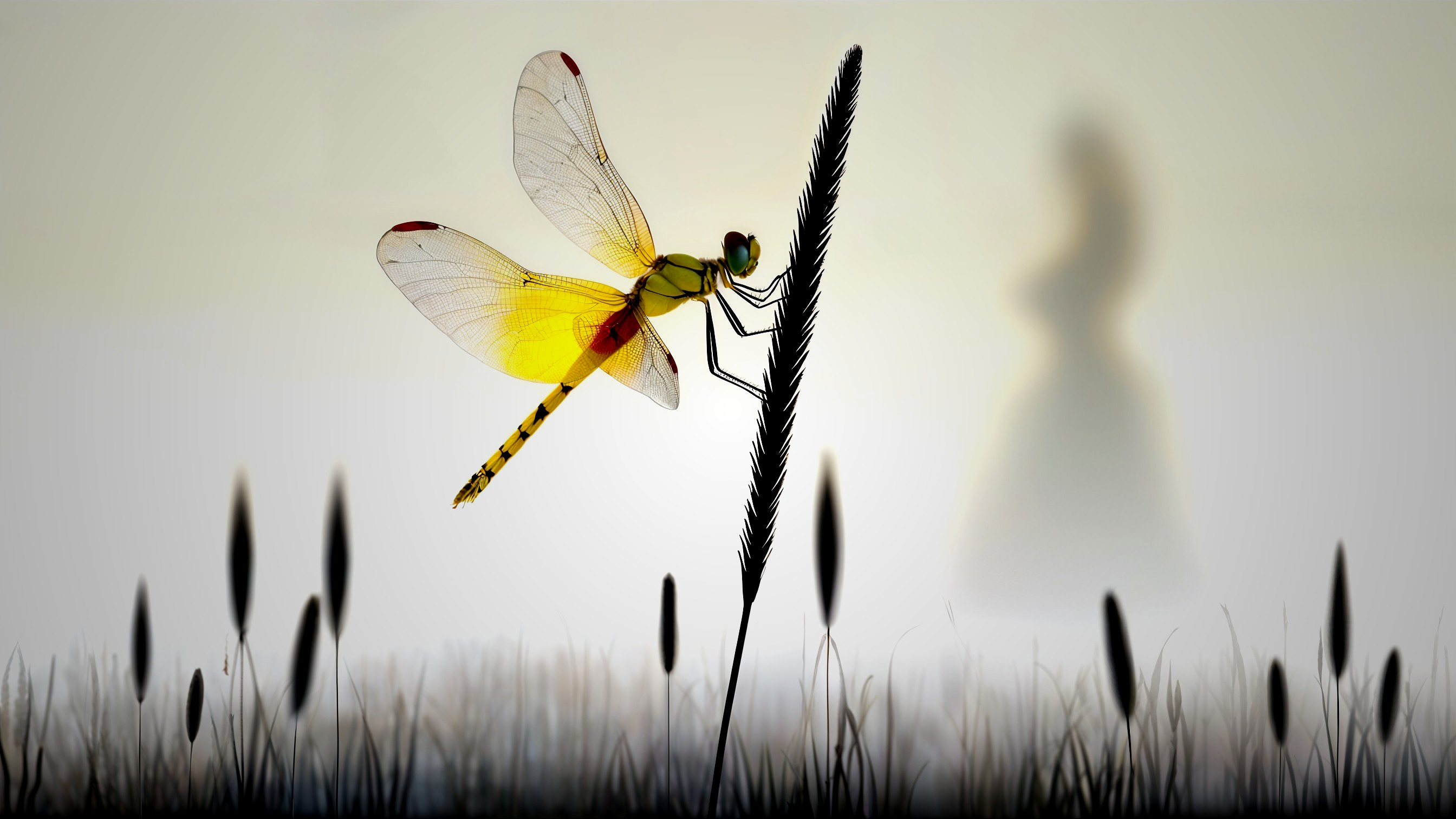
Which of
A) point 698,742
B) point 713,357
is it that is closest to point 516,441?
point 713,357

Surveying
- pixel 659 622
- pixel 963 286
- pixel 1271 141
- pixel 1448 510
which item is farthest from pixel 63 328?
pixel 1448 510

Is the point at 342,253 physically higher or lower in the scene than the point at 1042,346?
higher

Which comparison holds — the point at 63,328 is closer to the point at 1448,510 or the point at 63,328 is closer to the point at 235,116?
the point at 235,116

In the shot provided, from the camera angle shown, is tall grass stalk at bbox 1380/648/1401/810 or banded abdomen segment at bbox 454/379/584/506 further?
tall grass stalk at bbox 1380/648/1401/810

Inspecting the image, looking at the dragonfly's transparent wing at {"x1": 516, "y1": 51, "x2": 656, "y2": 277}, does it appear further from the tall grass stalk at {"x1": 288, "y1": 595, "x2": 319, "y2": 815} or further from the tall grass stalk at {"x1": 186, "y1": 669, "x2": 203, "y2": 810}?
the tall grass stalk at {"x1": 186, "y1": 669, "x2": 203, "y2": 810}

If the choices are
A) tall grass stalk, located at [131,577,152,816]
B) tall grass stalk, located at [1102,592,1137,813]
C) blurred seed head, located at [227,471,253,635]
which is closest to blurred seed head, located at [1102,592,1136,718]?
tall grass stalk, located at [1102,592,1137,813]

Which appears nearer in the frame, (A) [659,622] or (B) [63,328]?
(A) [659,622]
